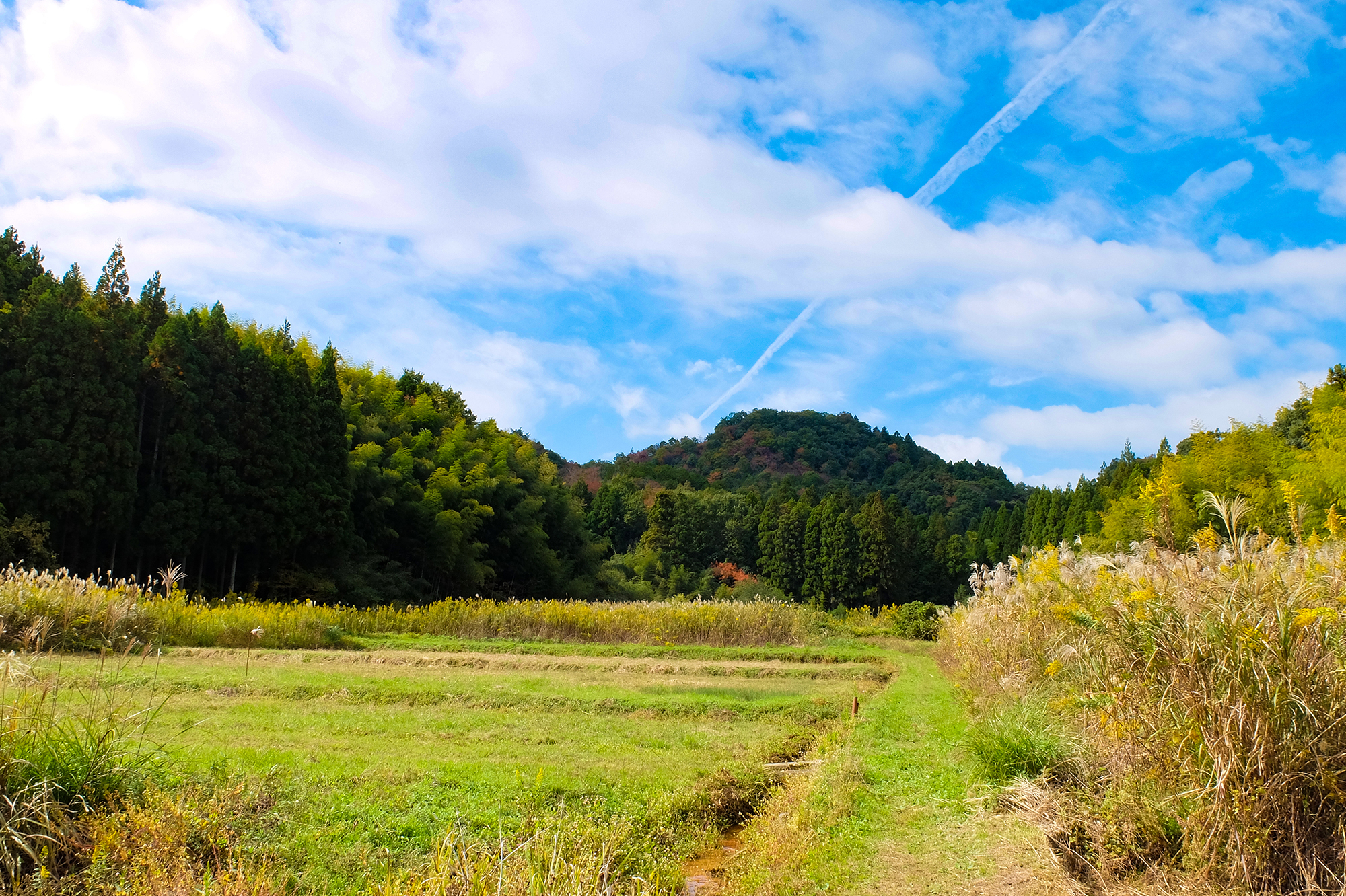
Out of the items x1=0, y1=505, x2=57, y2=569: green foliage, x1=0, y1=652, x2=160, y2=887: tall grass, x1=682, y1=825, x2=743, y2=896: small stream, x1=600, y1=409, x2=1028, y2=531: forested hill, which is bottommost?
x1=682, y1=825, x2=743, y2=896: small stream

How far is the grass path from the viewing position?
4.25m

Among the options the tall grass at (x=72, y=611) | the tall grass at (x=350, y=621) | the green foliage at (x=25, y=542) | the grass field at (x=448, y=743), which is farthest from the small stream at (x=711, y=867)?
the green foliage at (x=25, y=542)

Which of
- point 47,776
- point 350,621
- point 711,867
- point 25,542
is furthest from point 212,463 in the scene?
point 711,867

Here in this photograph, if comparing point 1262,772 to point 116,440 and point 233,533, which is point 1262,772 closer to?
point 116,440

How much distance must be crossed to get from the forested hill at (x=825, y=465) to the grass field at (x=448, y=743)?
230 feet

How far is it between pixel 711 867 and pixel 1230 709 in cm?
300

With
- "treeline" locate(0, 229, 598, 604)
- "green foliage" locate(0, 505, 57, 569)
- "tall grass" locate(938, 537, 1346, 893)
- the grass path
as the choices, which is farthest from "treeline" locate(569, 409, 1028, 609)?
"tall grass" locate(938, 537, 1346, 893)

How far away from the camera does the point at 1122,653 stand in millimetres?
4316

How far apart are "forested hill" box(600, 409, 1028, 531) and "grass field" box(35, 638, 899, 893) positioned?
230 feet

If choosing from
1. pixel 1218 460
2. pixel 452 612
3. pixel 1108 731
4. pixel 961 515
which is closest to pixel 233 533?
pixel 452 612

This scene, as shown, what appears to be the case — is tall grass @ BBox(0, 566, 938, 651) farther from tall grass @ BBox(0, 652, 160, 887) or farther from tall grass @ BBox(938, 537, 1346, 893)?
tall grass @ BBox(938, 537, 1346, 893)

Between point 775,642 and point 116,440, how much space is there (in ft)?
54.6

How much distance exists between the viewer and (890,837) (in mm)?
5078

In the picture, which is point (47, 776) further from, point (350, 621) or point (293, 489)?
point (293, 489)
